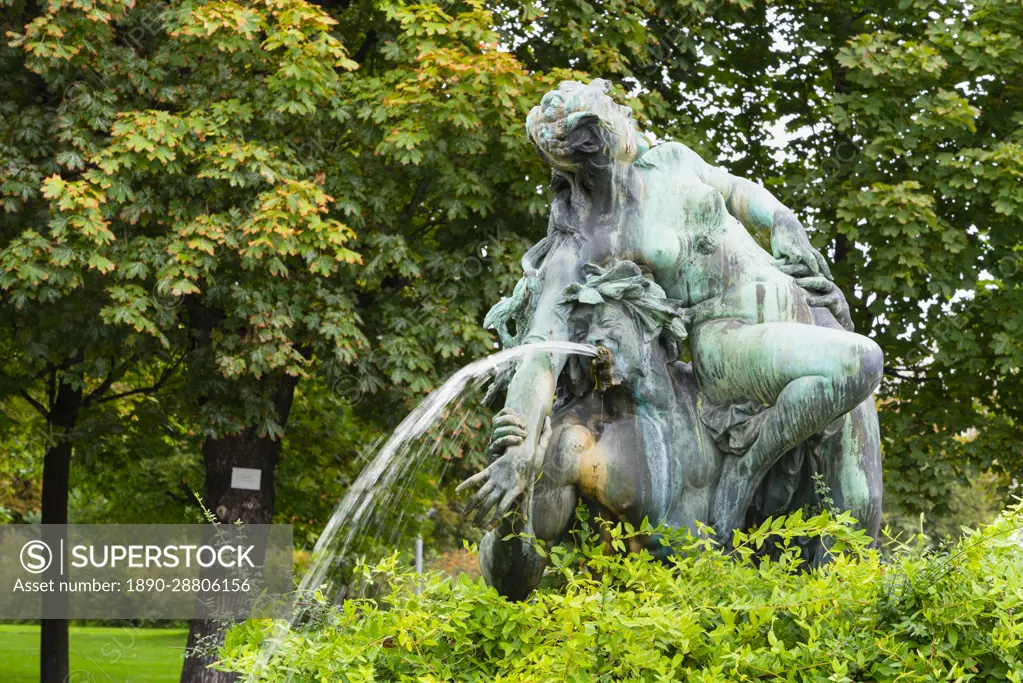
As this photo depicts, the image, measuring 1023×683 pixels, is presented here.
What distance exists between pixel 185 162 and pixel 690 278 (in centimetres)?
785

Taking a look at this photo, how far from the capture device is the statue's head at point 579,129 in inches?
176

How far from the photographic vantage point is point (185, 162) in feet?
38.1

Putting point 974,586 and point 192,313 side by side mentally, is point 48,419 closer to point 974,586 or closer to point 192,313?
point 192,313

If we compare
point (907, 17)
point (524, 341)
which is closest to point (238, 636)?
point (524, 341)

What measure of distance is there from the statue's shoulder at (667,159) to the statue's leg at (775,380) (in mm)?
565

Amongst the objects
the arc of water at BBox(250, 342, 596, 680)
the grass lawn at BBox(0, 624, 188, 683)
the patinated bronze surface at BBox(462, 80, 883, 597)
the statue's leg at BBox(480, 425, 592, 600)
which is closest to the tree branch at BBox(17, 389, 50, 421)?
the grass lawn at BBox(0, 624, 188, 683)

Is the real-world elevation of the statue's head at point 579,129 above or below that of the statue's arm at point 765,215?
above

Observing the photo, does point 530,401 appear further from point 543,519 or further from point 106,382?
point 106,382

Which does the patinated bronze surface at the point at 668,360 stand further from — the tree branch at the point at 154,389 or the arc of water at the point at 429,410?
the tree branch at the point at 154,389

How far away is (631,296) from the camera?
449 centimetres

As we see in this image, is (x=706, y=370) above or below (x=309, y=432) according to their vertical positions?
above

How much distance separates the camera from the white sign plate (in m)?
12.5

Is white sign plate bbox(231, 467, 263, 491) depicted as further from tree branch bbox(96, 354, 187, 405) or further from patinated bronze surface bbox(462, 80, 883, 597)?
patinated bronze surface bbox(462, 80, 883, 597)

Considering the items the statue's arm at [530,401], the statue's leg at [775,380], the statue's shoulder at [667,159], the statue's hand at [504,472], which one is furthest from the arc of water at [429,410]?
the statue's shoulder at [667,159]
